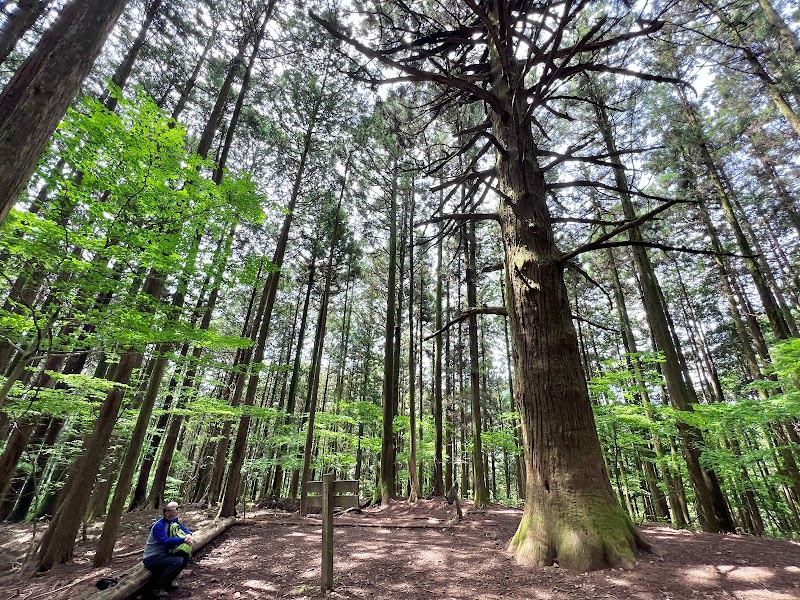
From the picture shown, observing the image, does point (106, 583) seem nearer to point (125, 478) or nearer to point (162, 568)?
point (162, 568)

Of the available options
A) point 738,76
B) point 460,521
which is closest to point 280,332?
point 460,521

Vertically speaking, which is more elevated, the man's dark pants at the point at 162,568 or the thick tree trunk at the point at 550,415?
the thick tree trunk at the point at 550,415

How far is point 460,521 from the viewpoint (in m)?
8.66

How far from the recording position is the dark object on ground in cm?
425

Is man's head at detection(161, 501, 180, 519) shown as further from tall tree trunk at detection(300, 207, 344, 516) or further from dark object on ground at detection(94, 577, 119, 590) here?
tall tree trunk at detection(300, 207, 344, 516)

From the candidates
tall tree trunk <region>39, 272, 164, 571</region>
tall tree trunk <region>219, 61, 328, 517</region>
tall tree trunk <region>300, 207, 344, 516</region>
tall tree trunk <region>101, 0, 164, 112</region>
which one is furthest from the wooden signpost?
tall tree trunk <region>101, 0, 164, 112</region>

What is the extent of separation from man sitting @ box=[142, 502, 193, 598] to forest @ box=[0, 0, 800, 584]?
1.98 m

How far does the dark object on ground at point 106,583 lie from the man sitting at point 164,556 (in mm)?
332

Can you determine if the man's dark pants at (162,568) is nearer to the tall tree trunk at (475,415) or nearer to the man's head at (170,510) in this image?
the man's head at (170,510)

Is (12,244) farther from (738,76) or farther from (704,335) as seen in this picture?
(704,335)

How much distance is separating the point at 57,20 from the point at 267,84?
10.5 m

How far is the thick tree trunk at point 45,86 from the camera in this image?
2.72 metres

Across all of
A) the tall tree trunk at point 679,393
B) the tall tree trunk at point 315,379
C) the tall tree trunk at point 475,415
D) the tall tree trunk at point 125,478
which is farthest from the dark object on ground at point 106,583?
the tall tree trunk at point 679,393

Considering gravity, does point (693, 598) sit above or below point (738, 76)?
below
